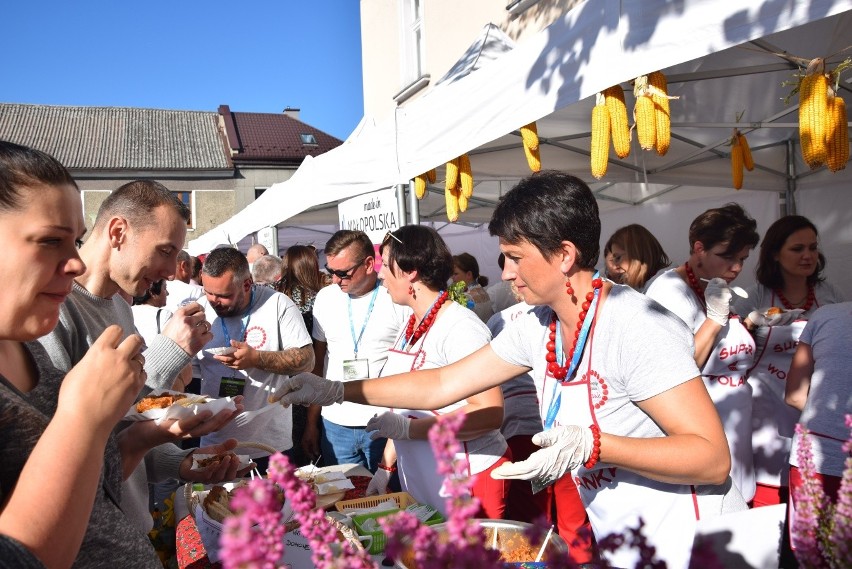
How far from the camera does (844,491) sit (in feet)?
2.39

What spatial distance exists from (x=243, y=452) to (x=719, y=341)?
267 cm

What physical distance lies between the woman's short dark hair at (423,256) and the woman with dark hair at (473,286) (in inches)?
93.0

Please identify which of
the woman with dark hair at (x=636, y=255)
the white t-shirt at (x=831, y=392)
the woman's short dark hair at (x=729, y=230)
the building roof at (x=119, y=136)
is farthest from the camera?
the building roof at (x=119, y=136)

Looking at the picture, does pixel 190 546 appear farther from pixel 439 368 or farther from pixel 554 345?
pixel 554 345

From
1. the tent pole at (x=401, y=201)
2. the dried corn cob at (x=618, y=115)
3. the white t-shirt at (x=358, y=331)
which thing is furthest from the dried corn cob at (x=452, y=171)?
the dried corn cob at (x=618, y=115)

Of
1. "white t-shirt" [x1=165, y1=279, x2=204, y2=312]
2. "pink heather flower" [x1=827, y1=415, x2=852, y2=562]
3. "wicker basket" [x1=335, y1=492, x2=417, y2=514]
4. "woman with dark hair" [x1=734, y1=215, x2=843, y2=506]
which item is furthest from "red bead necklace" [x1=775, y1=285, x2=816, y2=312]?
"white t-shirt" [x1=165, y1=279, x2=204, y2=312]

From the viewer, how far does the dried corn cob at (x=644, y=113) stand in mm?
2525

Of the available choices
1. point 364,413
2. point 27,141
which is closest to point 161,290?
point 364,413

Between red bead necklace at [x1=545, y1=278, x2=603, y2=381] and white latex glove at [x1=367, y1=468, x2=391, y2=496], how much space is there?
1.29 metres

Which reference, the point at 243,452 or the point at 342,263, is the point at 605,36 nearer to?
the point at 342,263

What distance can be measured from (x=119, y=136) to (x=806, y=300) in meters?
31.7

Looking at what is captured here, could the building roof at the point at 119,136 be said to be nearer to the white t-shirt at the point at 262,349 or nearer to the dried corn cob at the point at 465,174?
the white t-shirt at the point at 262,349

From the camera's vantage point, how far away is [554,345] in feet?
6.54

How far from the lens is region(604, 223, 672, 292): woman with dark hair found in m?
4.34
